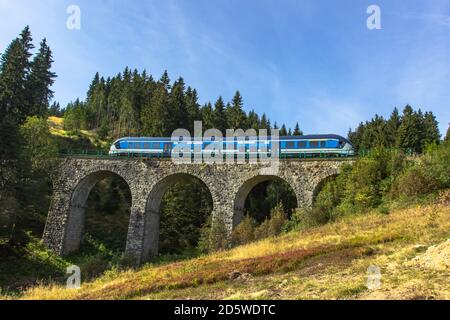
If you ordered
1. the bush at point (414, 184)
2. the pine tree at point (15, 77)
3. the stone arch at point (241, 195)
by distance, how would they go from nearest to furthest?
the bush at point (414, 184) < the stone arch at point (241, 195) < the pine tree at point (15, 77)

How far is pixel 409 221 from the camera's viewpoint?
67.2 feet

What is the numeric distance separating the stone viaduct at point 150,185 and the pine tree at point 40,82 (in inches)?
738

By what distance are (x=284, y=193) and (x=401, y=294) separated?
50.1 metres

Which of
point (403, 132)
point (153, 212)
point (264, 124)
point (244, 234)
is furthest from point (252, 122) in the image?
point (244, 234)

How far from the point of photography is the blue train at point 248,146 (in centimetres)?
3847

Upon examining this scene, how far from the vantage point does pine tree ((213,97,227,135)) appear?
223 ft

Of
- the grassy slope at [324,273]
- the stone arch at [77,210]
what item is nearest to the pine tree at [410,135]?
the stone arch at [77,210]

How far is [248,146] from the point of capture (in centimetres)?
4109

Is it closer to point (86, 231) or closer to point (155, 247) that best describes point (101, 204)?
point (86, 231)

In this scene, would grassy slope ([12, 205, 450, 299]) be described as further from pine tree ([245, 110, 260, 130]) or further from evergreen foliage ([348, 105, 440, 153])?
pine tree ([245, 110, 260, 130])

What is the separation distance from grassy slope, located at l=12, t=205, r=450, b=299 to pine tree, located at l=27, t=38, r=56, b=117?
4226 centimetres

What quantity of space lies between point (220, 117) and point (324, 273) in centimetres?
5663

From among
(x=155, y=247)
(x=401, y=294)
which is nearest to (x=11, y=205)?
(x=155, y=247)

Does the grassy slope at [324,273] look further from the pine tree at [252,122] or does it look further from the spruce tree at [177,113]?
the pine tree at [252,122]
